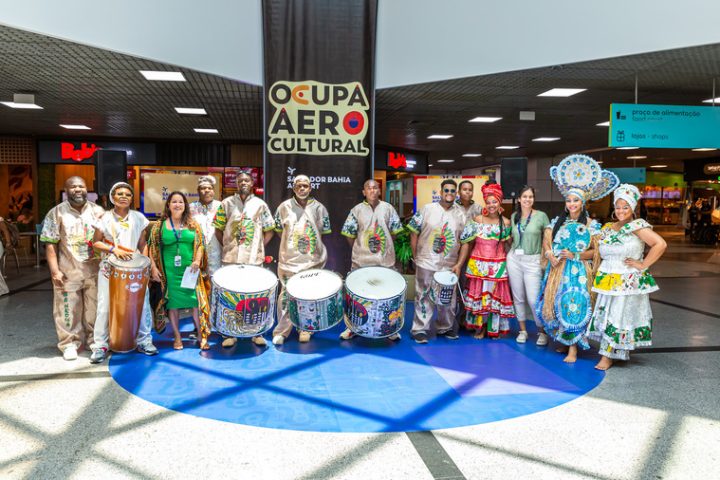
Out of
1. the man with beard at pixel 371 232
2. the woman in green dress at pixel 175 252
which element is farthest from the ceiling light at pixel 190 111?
the man with beard at pixel 371 232

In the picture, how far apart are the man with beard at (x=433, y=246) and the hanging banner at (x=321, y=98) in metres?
1.00

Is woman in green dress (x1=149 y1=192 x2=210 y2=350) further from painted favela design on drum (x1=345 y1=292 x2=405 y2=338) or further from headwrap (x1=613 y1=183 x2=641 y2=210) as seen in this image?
headwrap (x1=613 y1=183 x2=641 y2=210)

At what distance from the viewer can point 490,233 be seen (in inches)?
210

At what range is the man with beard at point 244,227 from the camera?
203 inches

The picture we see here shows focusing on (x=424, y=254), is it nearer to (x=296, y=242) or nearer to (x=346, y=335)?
(x=346, y=335)

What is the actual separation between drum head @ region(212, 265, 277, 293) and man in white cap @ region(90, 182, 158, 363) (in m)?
0.77

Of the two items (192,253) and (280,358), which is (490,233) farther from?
(192,253)

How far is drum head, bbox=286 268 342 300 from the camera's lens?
484 cm

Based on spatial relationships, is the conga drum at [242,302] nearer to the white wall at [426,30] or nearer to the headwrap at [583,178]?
the white wall at [426,30]

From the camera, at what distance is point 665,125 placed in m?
6.36

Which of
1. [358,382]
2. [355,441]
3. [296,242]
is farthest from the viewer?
[296,242]

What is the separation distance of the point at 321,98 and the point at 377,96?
1284 mm

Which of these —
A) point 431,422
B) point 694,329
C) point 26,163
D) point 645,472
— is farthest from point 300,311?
point 26,163

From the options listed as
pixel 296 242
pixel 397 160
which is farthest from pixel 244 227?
pixel 397 160
